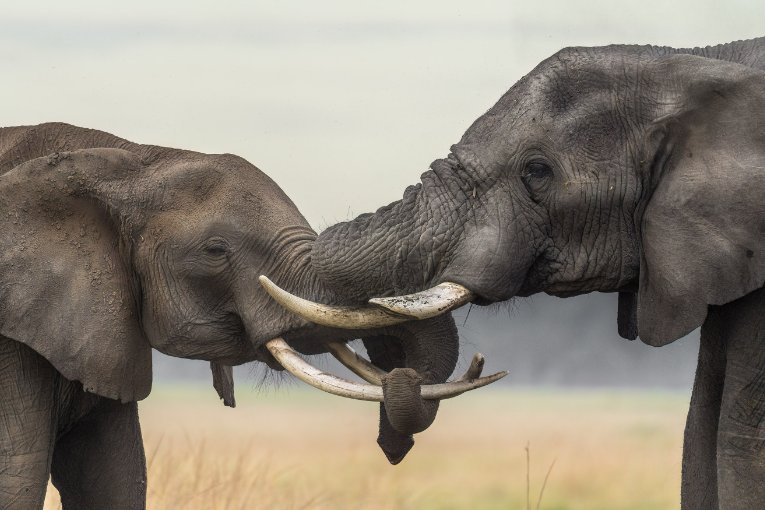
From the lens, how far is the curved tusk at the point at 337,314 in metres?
7.62

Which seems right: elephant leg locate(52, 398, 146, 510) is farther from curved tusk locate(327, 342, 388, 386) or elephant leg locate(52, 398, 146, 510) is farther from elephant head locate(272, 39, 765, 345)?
elephant head locate(272, 39, 765, 345)

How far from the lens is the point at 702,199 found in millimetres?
7156

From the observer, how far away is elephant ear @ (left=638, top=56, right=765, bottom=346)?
7.10 meters

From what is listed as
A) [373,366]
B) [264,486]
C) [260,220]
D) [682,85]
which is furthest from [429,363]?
[264,486]

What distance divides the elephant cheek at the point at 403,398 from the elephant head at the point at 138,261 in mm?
620

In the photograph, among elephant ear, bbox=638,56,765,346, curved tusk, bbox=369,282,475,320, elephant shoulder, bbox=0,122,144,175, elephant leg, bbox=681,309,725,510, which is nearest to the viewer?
elephant ear, bbox=638,56,765,346

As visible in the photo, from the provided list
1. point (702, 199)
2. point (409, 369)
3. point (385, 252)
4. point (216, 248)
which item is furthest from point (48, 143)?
point (702, 199)

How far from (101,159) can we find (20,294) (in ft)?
1.97

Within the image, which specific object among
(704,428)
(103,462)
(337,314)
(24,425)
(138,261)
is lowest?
(103,462)

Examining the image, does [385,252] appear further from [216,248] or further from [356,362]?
[216,248]

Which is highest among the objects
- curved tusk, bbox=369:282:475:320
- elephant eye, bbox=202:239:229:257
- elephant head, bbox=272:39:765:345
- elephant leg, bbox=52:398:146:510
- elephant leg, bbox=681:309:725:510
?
elephant head, bbox=272:39:765:345

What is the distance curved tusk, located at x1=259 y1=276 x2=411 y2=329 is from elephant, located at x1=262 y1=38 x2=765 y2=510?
0.05 meters

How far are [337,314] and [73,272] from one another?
1182 mm

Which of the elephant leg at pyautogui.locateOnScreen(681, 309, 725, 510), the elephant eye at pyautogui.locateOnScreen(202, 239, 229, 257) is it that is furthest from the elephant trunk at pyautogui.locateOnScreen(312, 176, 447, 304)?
the elephant leg at pyautogui.locateOnScreen(681, 309, 725, 510)
